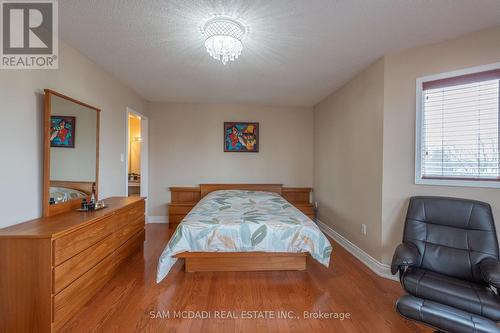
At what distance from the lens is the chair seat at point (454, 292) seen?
53.6 inches

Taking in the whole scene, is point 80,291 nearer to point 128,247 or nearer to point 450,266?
point 128,247

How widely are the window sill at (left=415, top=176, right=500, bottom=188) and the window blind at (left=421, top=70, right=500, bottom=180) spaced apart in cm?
3

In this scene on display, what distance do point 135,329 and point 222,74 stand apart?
277cm

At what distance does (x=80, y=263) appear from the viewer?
177 centimetres

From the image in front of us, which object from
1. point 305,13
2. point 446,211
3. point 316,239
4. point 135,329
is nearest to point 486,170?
point 446,211

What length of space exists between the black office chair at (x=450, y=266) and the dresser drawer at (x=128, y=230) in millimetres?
2550

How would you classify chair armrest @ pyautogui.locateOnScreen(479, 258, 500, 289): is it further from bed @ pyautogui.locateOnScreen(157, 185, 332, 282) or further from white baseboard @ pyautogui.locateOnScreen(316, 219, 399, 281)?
bed @ pyautogui.locateOnScreen(157, 185, 332, 282)

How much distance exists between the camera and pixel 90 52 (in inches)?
93.6

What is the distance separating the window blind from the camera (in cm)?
195

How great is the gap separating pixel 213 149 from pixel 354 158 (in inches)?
100

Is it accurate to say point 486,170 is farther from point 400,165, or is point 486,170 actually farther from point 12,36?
point 12,36

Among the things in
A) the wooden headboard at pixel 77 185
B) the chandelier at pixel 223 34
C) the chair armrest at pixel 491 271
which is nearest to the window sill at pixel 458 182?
the chair armrest at pixel 491 271

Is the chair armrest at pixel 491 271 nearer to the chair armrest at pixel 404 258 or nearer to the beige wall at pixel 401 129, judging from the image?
the chair armrest at pixel 404 258

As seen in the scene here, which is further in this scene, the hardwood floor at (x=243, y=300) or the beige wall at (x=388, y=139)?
the beige wall at (x=388, y=139)
